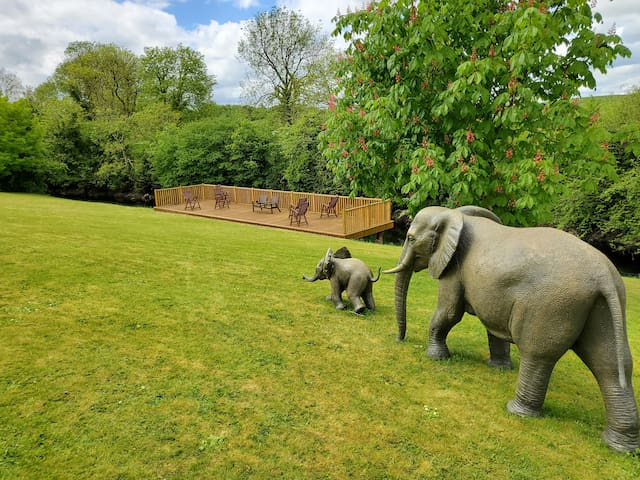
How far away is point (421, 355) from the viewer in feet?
16.1

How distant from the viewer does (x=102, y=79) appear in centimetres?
3981

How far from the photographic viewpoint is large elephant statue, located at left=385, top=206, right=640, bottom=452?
3080mm

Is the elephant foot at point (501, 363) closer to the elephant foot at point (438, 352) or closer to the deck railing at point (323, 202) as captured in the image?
the elephant foot at point (438, 352)

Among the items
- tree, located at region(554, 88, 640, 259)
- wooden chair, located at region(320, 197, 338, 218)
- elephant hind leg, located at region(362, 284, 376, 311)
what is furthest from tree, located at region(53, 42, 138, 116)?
elephant hind leg, located at region(362, 284, 376, 311)

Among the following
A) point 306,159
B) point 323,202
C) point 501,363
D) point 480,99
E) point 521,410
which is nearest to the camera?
point 521,410

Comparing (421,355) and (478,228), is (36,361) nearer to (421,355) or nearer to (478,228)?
(421,355)

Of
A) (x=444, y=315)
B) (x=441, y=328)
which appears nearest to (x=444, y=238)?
(x=444, y=315)

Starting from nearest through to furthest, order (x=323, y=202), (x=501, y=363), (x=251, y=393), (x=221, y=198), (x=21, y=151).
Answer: (x=251, y=393), (x=501, y=363), (x=323, y=202), (x=221, y=198), (x=21, y=151)

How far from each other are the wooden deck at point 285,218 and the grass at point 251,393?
1083cm

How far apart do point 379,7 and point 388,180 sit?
8.93ft

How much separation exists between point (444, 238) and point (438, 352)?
57.7 inches

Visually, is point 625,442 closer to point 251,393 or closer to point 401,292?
point 401,292

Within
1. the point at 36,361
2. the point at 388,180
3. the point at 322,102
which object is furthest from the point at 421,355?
the point at 322,102

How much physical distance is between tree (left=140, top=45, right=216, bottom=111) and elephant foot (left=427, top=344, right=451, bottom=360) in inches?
1492
